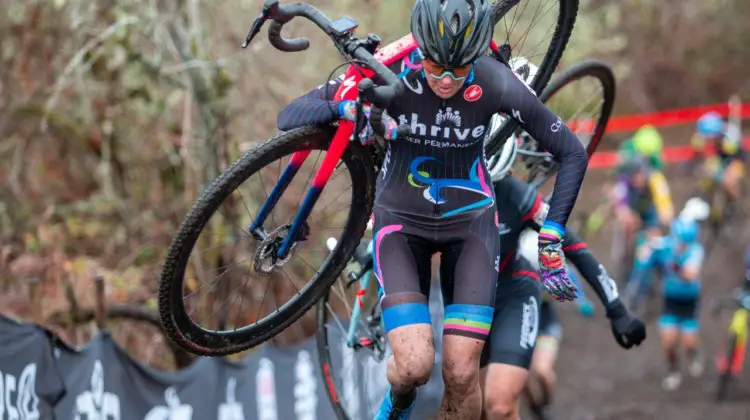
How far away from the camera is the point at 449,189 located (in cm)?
537

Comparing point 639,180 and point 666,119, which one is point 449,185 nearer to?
point 639,180

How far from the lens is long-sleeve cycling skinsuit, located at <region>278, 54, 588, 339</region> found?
5.14 meters

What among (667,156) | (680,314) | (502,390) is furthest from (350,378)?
(667,156)

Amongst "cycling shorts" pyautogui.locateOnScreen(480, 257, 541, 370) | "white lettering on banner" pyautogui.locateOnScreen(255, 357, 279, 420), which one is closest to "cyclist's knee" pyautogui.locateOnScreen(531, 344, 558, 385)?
"white lettering on banner" pyautogui.locateOnScreen(255, 357, 279, 420)

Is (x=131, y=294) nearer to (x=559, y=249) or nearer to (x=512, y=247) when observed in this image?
(x=512, y=247)

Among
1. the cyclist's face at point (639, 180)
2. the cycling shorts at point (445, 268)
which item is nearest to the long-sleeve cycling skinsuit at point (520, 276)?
the cycling shorts at point (445, 268)

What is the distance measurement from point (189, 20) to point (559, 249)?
6.26m

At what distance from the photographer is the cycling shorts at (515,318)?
605 cm

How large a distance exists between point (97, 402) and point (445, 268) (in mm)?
3685

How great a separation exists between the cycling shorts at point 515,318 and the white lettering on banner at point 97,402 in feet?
10.5

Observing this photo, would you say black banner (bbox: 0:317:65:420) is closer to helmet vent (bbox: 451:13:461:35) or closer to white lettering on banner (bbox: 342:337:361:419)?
white lettering on banner (bbox: 342:337:361:419)

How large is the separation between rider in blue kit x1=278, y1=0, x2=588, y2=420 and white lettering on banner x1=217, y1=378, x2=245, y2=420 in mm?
3748

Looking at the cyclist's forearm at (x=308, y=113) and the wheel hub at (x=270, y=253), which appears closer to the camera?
the cyclist's forearm at (x=308, y=113)

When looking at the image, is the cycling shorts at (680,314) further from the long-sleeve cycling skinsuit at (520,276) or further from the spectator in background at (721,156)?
the long-sleeve cycling skinsuit at (520,276)
